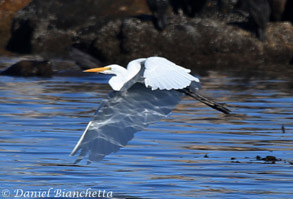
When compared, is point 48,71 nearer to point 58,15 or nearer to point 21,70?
point 21,70

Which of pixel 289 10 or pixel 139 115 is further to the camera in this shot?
pixel 289 10

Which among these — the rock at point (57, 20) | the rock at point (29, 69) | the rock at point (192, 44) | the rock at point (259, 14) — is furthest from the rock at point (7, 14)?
the rock at point (259, 14)

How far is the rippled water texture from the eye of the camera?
385 inches

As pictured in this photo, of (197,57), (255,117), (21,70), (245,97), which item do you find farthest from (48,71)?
(255,117)

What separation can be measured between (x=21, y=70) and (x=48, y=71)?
0.73 m

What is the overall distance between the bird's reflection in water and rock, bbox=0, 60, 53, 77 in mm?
11418

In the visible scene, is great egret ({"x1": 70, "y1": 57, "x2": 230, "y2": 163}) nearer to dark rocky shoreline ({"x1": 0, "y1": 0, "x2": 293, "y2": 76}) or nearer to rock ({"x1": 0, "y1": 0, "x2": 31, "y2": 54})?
dark rocky shoreline ({"x1": 0, "y1": 0, "x2": 293, "y2": 76})

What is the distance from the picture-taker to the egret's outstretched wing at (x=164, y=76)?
9.04 metres

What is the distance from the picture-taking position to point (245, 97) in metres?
18.3

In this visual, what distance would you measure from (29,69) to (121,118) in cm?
1185

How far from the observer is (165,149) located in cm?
1221

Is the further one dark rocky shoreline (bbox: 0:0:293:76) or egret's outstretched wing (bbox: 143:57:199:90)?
dark rocky shoreline (bbox: 0:0:293:76)

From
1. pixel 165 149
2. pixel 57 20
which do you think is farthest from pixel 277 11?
pixel 165 149

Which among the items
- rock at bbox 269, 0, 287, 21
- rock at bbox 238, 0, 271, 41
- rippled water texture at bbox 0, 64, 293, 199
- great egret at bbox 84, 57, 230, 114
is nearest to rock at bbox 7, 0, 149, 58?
rock at bbox 238, 0, 271, 41
